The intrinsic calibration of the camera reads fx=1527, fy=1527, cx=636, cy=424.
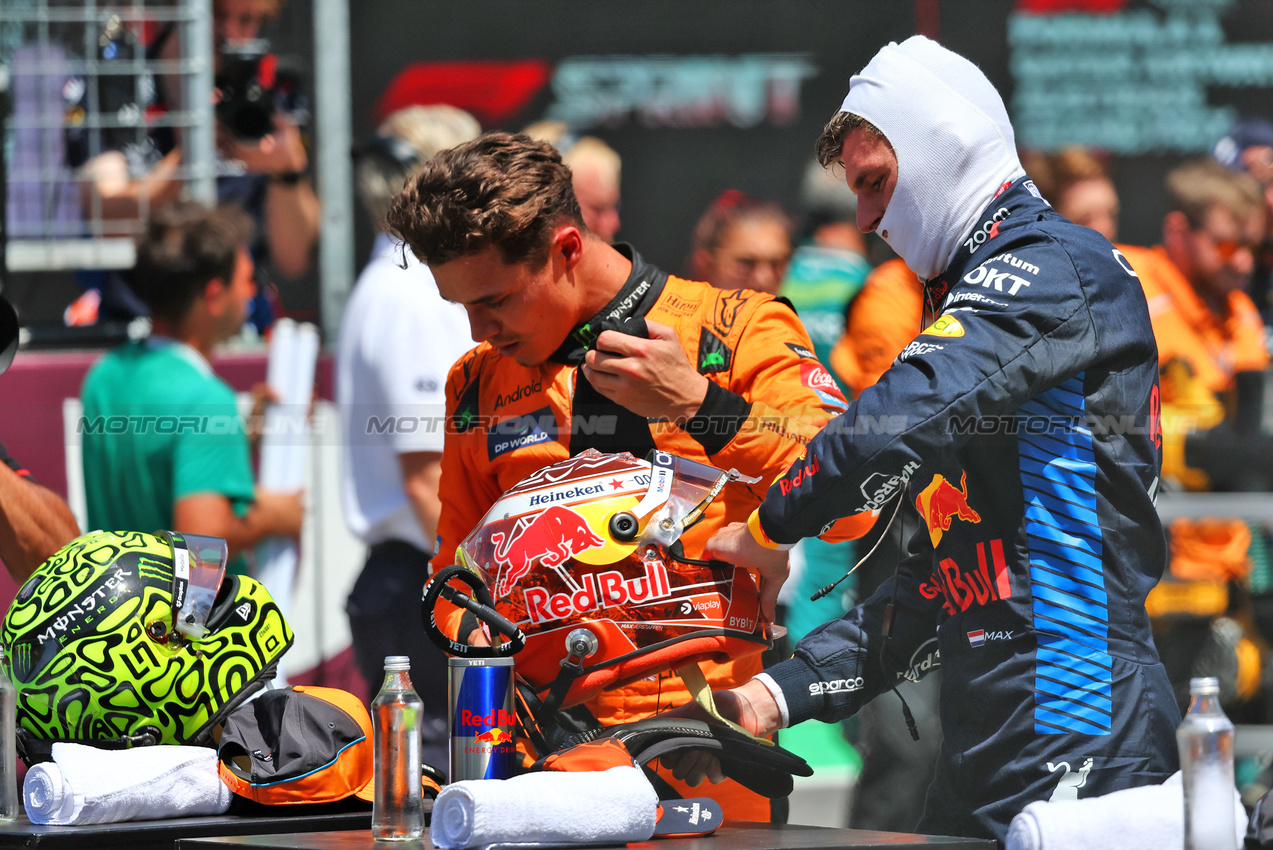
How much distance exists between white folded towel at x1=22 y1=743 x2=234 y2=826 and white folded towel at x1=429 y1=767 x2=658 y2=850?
1.87 feet

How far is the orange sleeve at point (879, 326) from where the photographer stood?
3258 mm

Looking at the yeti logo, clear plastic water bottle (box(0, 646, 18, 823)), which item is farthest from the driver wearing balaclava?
clear plastic water bottle (box(0, 646, 18, 823))

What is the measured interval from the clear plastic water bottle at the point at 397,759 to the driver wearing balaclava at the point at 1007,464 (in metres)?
0.48

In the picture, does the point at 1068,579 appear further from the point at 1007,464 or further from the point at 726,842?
the point at 726,842

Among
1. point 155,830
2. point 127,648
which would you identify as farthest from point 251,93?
point 155,830

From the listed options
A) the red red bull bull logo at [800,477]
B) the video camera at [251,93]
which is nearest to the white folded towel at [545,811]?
the red red bull bull logo at [800,477]

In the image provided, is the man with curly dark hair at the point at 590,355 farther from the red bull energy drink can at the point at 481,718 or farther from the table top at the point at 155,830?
the table top at the point at 155,830

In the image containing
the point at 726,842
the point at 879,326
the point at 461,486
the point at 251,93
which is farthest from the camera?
the point at 251,93

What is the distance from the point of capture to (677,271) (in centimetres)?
459

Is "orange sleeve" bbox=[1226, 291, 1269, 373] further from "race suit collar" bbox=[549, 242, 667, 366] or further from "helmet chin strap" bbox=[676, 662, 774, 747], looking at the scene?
"helmet chin strap" bbox=[676, 662, 774, 747]

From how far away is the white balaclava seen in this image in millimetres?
1983

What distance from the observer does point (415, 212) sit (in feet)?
6.93

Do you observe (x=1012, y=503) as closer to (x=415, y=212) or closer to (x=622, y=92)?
(x=415, y=212)

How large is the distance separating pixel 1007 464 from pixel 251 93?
324 centimetres
